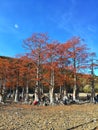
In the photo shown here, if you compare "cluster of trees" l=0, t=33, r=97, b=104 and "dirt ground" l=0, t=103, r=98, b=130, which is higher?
"cluster of trees" l=0, t=33, r=97, b=104

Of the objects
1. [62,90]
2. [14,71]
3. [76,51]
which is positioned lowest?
[62,90]

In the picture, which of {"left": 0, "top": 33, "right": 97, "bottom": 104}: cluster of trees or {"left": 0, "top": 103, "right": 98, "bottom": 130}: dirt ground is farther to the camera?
{"left": 0, "top": 33, "right": 97, "bottom": 104}: cluster of trees

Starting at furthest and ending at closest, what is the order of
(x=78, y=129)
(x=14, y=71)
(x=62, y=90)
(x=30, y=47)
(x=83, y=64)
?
1. (x=62, y=90)
2. (x=14, y=71)
3. (x=83, y=64)
4. (x=30, y=47)
5. (x=78, y=129)

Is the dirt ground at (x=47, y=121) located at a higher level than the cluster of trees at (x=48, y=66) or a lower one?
lower

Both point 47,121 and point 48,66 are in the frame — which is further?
point 48,66

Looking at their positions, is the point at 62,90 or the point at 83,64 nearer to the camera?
the point at 83,64

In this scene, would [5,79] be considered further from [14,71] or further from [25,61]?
[25,61]

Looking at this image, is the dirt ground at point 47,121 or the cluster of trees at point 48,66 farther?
the cluster of trees at point 48,66

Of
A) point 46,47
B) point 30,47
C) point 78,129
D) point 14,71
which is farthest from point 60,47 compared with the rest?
point 78,129

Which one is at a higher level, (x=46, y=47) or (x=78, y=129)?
(x=46, y=47)

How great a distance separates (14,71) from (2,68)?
8.80ft

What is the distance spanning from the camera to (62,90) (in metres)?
48.2

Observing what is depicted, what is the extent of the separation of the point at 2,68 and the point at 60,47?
35.0 feet

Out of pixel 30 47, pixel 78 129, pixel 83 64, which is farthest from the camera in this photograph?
pixel 83 64
